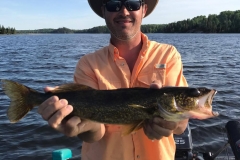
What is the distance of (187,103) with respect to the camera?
3.68 metres

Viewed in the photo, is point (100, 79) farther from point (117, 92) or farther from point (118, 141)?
point (118, 141)

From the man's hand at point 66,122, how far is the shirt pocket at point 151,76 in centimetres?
84

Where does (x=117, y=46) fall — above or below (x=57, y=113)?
above

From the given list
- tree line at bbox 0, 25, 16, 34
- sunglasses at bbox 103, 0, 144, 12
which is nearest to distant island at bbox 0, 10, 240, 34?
tree line at bbox 0, 25, 16, 34

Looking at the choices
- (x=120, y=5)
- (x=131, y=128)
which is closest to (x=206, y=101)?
(x=131, y=128)

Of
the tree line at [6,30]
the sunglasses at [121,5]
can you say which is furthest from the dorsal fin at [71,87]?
the tree line at [6,30]

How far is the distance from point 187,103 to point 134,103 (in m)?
0.68

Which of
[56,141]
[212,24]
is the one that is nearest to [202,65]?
[56,141]

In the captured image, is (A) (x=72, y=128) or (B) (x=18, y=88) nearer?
(A) (x=72, y=128)

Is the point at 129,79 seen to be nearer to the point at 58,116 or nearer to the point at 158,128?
the point at 158,128

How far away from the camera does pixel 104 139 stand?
393cm

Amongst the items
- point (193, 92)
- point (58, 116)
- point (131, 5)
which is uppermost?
point (131, 5)

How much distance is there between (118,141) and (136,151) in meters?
0.27

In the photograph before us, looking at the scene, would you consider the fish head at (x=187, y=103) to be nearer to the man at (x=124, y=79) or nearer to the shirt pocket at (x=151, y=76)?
the man at (x=124, y=79)
